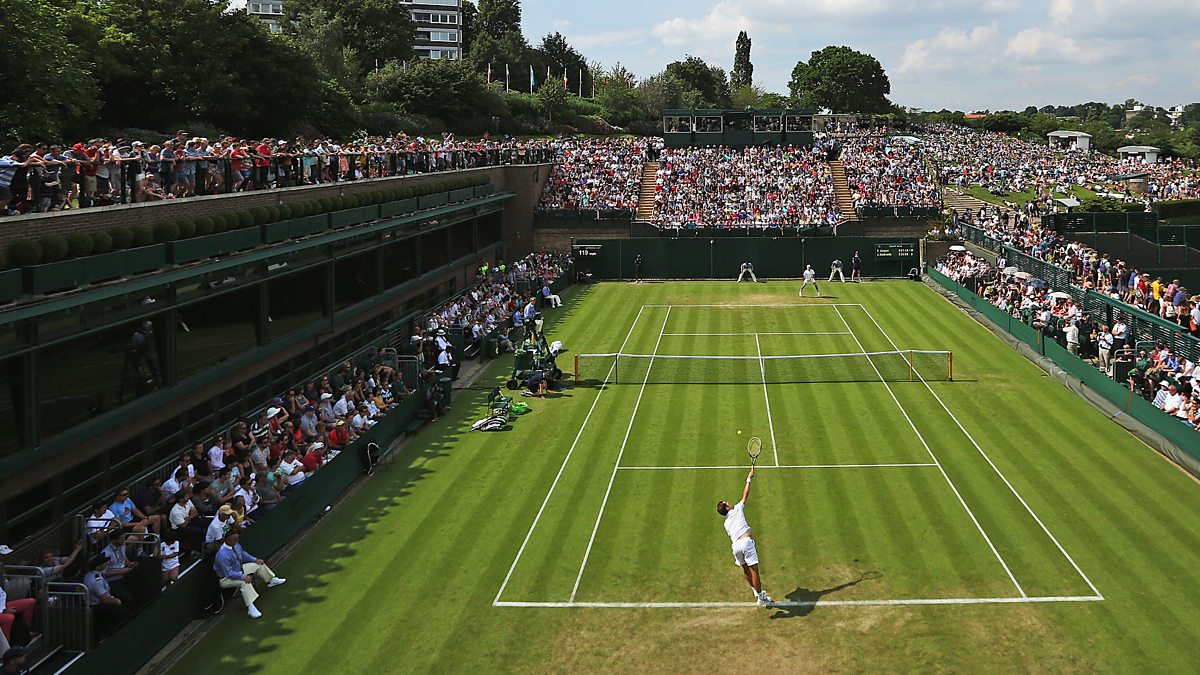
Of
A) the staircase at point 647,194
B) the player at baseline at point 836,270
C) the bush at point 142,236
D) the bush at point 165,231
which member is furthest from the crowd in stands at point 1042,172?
the bush at point 142,236

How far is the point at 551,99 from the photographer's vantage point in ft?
363

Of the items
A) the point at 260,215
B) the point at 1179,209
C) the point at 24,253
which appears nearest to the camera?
the point at 24,253

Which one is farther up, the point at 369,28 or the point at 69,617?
the point at 369,28

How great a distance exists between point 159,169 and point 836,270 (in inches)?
1652

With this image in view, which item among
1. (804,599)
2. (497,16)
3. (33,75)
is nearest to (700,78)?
(497,16)

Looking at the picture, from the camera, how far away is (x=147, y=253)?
62.4 feet

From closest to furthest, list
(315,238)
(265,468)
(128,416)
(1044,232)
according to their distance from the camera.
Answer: (128,416) < (265,468) < (315,238) < (1044,232)

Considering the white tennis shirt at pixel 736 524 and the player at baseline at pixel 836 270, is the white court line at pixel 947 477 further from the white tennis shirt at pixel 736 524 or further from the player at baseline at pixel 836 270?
the player at baseline at pixel 836 270

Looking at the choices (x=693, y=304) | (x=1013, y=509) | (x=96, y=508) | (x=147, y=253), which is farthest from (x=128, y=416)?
(x=693, y=304)

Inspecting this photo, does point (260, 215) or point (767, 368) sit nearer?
point (260, 215)

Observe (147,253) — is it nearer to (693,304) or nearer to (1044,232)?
(693,304)

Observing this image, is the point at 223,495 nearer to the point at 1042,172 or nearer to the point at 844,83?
the point at 1042,172

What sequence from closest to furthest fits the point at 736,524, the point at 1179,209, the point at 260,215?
1. the point at 736,524
2. the point at 260,215
3. the point at 1179,209

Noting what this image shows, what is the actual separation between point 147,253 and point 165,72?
39.7 metres
